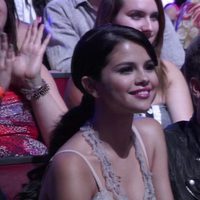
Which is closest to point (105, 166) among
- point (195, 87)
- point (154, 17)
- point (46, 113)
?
point (195, 87)

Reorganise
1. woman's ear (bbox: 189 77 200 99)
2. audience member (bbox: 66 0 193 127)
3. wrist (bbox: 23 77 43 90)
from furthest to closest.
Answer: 1. audience member (bbox: 66 0 193 127)
2. wrist (bbox: 23 77 43 90)
3. woman's ear (bbox: 189 77 200 99)

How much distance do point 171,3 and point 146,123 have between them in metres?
3.79

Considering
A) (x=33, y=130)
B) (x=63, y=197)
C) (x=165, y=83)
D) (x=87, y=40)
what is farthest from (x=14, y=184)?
(x=165, y=83)

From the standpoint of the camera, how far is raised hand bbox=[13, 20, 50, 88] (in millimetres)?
3014

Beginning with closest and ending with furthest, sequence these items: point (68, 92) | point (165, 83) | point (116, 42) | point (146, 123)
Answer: point (116, 42) → point (146, 123) → point (68, 92) → point (165, 83)

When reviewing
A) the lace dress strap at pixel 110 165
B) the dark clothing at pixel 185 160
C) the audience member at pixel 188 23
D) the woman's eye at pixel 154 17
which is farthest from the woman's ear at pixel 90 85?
the audience member at pixel 188 23

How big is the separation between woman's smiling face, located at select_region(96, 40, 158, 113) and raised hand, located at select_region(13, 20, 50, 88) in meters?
0.74

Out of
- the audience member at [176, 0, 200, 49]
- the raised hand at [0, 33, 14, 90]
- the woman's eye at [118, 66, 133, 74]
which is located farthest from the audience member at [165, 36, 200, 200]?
the audience member at [176, 0, 200, 49]

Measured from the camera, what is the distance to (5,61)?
2.90 m

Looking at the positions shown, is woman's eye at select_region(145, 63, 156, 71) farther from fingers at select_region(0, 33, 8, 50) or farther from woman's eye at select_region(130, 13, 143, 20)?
woman's eye at select_region(130, 13, 143, 20)

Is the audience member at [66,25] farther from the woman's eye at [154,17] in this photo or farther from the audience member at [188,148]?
the audience member at [188,148]

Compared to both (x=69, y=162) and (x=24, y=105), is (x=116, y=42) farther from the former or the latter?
(x=24, y=105)

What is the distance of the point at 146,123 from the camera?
8.41 feet

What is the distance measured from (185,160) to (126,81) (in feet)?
1.69
